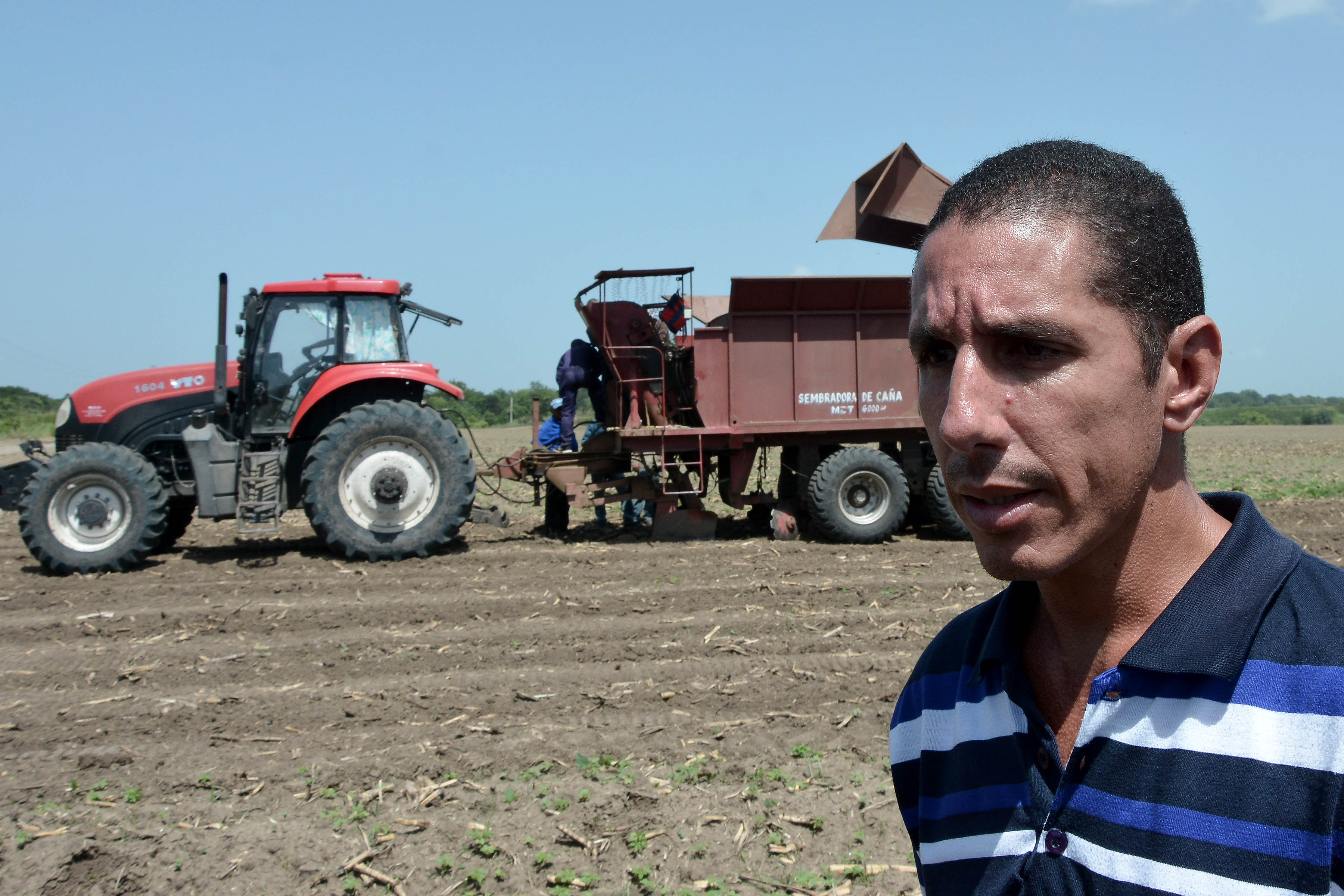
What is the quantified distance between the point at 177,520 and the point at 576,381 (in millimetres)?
4208

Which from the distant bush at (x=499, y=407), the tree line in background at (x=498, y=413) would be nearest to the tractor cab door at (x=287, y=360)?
the tree line in background at (x=498, y=413)

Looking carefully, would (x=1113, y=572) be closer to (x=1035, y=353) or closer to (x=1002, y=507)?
(x=1002, y=507)

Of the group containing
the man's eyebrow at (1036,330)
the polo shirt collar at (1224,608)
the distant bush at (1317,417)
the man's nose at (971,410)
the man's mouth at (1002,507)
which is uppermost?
the distant bush at (1317,417)

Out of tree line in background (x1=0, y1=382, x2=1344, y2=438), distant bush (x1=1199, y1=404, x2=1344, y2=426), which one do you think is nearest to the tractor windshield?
tree line in background (x1=0, y1=382, x2=1344, y2=438)

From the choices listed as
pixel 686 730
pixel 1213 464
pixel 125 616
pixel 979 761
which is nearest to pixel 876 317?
pixel 686 730

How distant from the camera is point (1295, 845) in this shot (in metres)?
0.98

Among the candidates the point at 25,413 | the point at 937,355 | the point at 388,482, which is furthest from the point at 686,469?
the point at 25,413

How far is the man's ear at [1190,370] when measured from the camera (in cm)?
116

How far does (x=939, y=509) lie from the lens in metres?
10.3

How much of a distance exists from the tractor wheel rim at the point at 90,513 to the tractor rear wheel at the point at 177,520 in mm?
952

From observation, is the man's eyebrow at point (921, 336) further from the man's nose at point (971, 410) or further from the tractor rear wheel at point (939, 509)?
the tractor rear wheel at point (939, 509)

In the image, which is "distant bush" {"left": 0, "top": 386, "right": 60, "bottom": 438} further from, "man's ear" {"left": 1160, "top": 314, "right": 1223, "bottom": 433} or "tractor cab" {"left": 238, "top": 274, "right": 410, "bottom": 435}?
"man's ear" {"left": 1160, "top": 314, "right": 1223, "bottom": 433}

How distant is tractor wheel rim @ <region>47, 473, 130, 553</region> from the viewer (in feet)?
27.9

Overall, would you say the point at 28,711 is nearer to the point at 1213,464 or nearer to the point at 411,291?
the point at 411,291
